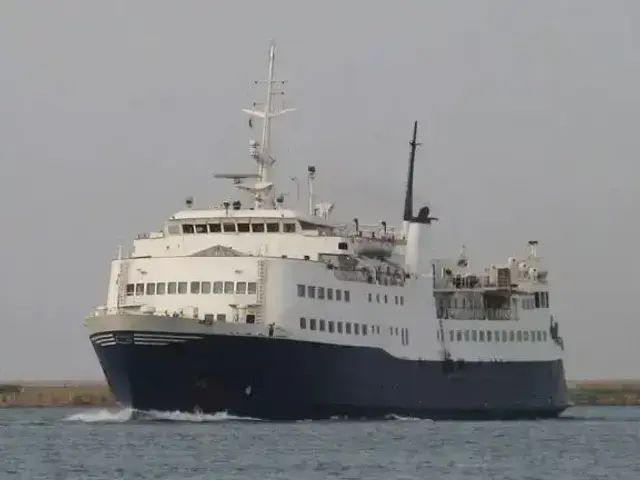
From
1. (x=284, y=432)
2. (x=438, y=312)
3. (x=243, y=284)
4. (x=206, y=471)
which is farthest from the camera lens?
(x=438, y=312)

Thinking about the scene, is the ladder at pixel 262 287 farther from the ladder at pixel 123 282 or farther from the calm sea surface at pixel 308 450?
the ladder at pixel 123 282

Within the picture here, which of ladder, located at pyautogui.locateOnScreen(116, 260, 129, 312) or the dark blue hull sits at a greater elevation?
ladder, located at pyautogui.locateOnScreen(116, 260, 129, 312)

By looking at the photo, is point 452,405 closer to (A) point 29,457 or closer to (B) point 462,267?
(B) point 462,267

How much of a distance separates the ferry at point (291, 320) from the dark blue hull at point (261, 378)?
4 centimetres

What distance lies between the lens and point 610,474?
4562 centimetres

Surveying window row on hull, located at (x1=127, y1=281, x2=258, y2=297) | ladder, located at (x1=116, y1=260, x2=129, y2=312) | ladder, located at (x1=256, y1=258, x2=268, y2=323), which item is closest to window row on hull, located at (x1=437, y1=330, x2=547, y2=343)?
ladder, located at (x1=256, y1=258, x2=268, y2=323)

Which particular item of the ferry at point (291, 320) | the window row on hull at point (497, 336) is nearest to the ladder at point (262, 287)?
the ferry at point (291, 320)

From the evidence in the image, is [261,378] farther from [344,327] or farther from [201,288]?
[344,327]

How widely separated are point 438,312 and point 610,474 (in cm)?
2244

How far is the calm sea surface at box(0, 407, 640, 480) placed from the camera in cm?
4475

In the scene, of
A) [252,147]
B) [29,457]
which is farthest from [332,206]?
[29,457]

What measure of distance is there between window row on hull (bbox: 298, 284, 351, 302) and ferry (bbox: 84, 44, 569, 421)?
2.1 inches

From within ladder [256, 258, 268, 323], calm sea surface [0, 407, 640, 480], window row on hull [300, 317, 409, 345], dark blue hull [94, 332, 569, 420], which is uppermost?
ladder [256, 258, 268, 323]

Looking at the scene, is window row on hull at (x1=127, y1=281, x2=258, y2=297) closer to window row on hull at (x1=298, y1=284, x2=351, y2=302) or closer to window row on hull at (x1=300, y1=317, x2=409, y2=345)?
window row on hull at (x1=298, y1=284, x2=351, y2=302)
